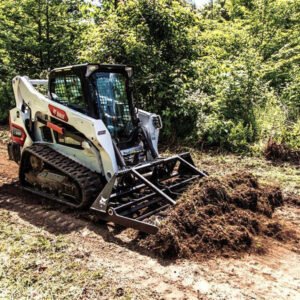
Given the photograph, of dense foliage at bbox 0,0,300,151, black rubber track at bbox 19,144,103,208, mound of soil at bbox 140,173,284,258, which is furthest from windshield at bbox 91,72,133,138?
dense foliage at bbox 0,0,300,151

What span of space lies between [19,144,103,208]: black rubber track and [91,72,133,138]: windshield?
30.7 inches

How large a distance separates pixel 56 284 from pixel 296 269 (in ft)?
7.54

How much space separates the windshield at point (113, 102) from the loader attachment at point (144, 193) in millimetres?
834

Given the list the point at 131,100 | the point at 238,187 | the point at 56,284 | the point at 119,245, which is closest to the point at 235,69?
the point at 131,100

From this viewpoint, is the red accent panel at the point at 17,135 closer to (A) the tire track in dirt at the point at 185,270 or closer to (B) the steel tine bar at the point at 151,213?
(A) the tire track in dirt at the point at 185,270

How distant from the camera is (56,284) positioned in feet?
11.0

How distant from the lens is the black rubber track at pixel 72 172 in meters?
5.00

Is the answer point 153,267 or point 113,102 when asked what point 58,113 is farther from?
point 153,267

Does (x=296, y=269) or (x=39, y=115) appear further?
(x=39, y=115)

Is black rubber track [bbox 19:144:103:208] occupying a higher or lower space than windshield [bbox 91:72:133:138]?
lower

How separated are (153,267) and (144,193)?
5.83ft

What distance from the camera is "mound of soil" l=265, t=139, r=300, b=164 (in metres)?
7.40

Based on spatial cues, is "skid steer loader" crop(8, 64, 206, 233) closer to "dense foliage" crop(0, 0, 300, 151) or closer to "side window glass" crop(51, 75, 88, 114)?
"side window glass" crop(51, 75, 88, 114)

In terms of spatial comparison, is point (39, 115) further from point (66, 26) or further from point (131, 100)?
point (66, 26)
